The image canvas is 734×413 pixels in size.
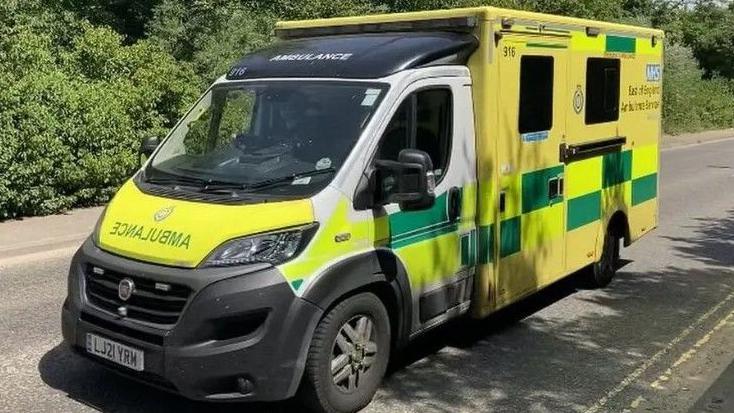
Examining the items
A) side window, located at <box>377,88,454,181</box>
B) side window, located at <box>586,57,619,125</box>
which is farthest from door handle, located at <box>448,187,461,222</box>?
side window, located at <box>586,57,619,125</box>

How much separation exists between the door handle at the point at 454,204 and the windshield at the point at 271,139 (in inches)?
33.4

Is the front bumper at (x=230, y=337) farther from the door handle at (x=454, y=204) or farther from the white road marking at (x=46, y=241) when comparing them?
the white road marking at (x=46, y=241)

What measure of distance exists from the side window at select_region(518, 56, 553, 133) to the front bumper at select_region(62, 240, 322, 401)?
260 cm

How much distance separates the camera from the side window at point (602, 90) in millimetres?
7043

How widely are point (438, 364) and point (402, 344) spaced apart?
72cm

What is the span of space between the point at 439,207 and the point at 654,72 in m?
4.51

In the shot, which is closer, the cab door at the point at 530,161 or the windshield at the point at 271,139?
the windshield at the point at 271,139

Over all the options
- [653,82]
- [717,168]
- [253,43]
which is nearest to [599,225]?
[653,82]

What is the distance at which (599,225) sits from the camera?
748 cm

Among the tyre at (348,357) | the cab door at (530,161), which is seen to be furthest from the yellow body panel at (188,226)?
the cab door at (530,161)

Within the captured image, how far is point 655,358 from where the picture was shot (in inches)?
232

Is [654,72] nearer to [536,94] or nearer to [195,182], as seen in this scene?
[536,94]

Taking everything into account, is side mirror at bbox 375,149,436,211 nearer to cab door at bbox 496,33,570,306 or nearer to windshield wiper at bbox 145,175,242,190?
windshield wiper at bbox 145,175,242,190

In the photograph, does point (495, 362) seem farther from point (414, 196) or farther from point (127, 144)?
point (127, 144)
